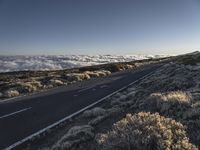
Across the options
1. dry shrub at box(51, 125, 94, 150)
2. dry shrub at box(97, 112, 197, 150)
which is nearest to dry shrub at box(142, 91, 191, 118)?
dry shrub at box(97, 112, 197, 150)

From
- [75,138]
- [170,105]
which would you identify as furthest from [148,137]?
[170,105]

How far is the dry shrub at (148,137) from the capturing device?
18.6 ft

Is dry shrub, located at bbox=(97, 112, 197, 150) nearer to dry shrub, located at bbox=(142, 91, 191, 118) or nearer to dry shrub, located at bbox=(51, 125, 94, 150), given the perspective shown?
dry shrub, located at bbox=(51, 125, 94, 150)

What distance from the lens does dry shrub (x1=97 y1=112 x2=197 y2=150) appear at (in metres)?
5.67

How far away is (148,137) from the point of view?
19.0 ft

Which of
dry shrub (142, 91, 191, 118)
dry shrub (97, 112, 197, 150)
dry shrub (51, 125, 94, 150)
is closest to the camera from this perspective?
dry shrub (97, 112, 197, 150)

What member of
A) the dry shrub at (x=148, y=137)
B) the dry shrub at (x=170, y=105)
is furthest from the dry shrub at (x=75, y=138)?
the dry shrub at (x=170, y=105)

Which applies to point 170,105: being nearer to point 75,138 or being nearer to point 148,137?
point 75,138

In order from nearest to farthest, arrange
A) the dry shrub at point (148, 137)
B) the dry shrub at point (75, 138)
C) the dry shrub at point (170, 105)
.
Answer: the dry shrub at point (148, 137) → the dry shrub at point (75, 138) → the dry shrub at point (170, 105)

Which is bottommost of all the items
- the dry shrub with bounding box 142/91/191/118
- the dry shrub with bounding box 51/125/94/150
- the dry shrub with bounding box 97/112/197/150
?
the dry shrub with bounding box 51/125/94/150

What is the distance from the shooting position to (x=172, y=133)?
6.21 m

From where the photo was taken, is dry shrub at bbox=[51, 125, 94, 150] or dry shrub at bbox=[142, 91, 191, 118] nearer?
dry shrub at bbox=[51, 125, 94, 150]

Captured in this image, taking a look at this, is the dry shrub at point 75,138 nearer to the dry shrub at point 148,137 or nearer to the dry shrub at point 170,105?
the dry shrub at point 148,137

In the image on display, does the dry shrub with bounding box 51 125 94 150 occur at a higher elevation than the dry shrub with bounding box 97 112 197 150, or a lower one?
lower
